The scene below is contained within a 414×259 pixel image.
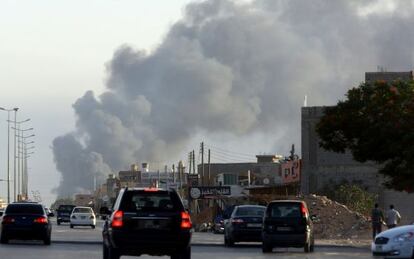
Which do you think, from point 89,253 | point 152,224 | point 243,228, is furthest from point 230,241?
point 152,224

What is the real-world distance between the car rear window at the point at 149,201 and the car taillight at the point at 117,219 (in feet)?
0.55

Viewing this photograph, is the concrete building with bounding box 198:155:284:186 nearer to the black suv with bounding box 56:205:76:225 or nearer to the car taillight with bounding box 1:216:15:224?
the black suv with bounding box 56:205:76:225

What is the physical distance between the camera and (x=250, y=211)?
146 ft

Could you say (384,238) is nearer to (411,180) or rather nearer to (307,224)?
(307,224)

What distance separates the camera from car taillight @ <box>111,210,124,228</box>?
26203mm

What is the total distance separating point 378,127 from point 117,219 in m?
22.1

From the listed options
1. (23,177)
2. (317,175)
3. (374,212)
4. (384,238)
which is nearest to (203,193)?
(317,175)

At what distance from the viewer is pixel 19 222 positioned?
40938mm

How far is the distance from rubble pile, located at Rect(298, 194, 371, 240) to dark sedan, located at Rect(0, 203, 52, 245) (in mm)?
22196

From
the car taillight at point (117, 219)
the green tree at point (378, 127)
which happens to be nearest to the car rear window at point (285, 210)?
the green tree at point (378, 127)

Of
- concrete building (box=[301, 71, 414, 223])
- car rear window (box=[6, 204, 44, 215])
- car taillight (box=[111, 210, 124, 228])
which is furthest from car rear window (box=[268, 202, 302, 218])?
concrete building (box=[301, 71, 414, 223])

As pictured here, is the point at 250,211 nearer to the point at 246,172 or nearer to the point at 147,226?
the point at 147,226

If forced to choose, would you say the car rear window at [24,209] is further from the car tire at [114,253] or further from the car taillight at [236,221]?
the car tire at [114,253]

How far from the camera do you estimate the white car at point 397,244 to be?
27.5 metres
